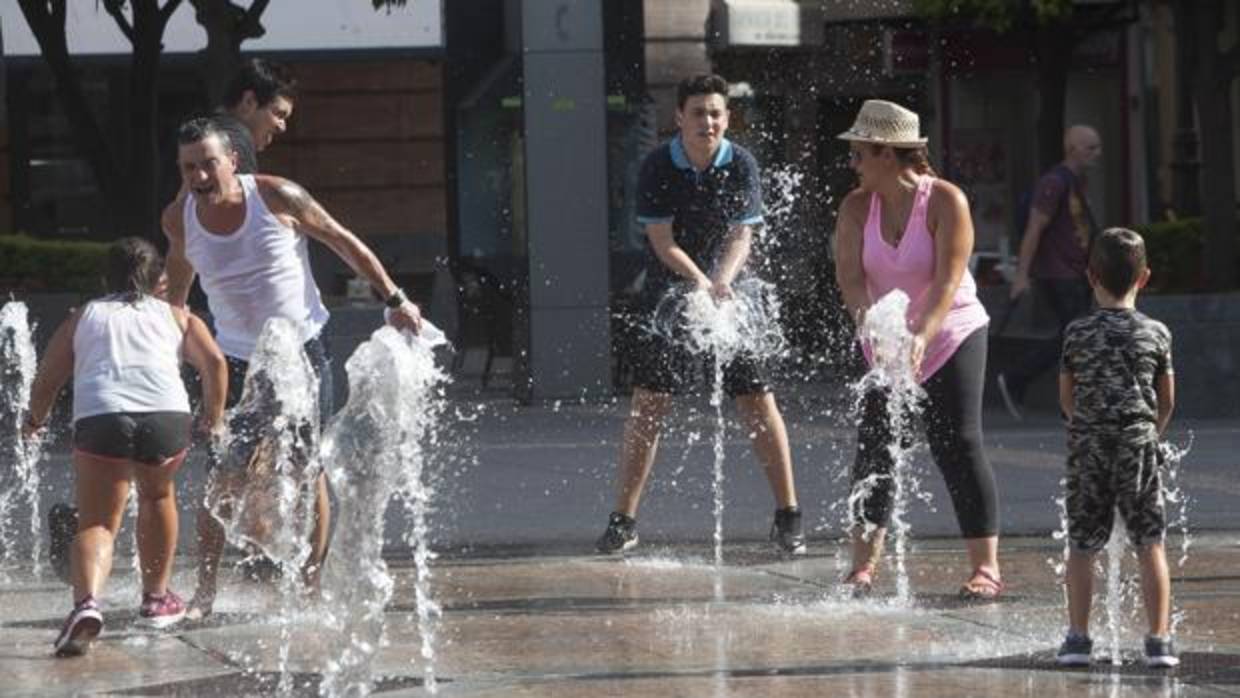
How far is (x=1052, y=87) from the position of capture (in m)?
22.8

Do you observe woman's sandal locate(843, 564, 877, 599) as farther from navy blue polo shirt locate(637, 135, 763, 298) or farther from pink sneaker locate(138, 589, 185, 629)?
pink sneaker locate(138, 589, 185, 629)

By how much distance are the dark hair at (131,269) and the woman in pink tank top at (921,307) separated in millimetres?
2272

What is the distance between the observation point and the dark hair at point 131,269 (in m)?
8.56

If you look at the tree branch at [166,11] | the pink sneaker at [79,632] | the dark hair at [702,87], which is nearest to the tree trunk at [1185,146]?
the tree branch at [166,11]

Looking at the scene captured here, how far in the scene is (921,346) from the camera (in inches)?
343

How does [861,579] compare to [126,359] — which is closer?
[126,359]

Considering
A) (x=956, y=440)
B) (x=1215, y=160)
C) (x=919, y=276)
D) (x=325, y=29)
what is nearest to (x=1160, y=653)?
(x=956, y=440)

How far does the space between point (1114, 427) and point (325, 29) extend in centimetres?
A: 1516

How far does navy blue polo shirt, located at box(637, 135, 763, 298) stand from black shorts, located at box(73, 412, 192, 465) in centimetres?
253

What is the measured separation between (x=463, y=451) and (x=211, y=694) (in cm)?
742

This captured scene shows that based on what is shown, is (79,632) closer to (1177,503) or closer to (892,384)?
(892,384)

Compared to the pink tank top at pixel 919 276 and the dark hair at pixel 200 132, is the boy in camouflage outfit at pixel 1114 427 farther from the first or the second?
the dark hair at pixel 200 132

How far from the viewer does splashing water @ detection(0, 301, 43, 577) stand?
10.9 metres

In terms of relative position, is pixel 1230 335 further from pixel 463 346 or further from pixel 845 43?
pixel 845 43
